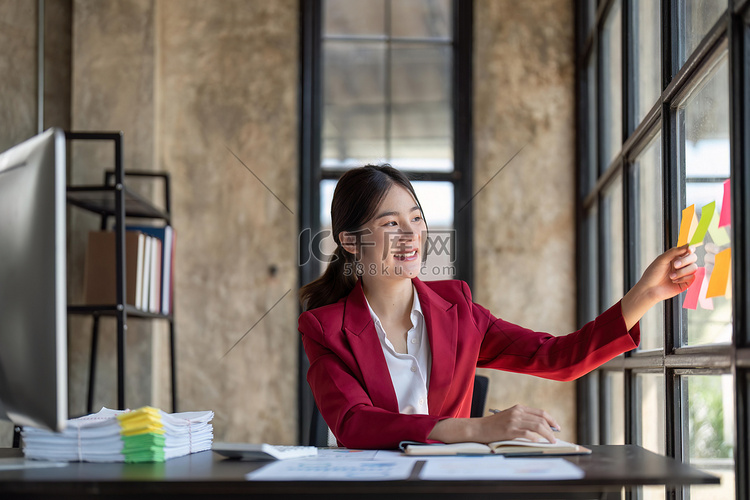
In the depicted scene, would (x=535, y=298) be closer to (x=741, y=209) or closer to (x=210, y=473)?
(x=741, y=209)

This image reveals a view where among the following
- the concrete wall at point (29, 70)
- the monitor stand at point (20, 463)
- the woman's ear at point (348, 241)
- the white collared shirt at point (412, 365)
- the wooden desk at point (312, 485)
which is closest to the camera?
the wooden desk at point (312, 485)

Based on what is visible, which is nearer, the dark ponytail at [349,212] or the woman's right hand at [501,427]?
the woman's right hand at [501,427]

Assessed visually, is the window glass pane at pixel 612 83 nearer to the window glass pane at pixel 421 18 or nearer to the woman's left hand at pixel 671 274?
the window glass pane at pixel 421 18

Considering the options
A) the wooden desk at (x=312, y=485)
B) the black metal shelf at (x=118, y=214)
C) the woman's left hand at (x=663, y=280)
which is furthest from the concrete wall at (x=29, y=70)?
the woman's left hand at (x=663, y=280)

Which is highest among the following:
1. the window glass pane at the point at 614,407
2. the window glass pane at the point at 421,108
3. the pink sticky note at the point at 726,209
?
the window glass pane at the point at 421,108

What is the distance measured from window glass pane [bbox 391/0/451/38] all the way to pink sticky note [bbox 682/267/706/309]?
2.16 meters

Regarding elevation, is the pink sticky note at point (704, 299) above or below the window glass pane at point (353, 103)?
below

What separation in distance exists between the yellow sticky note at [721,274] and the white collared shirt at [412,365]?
659mm

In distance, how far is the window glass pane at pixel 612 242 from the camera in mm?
2576

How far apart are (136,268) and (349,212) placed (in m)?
1.33

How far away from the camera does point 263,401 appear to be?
10.8 ft

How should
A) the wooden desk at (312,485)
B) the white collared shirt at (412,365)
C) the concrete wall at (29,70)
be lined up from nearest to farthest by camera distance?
the wooden desk at (312,485)
the white collared shirt at (412,365)
the concrete wall at (29,70)

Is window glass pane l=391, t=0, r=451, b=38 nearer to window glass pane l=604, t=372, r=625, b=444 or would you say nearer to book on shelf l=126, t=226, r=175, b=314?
book on shelf l=126, t=226, r=175, b=314

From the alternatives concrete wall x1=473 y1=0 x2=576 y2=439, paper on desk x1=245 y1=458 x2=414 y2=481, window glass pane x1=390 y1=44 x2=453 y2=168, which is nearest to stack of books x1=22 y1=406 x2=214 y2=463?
paper on desk x1=245 y1=458 x2=414 y2=481
